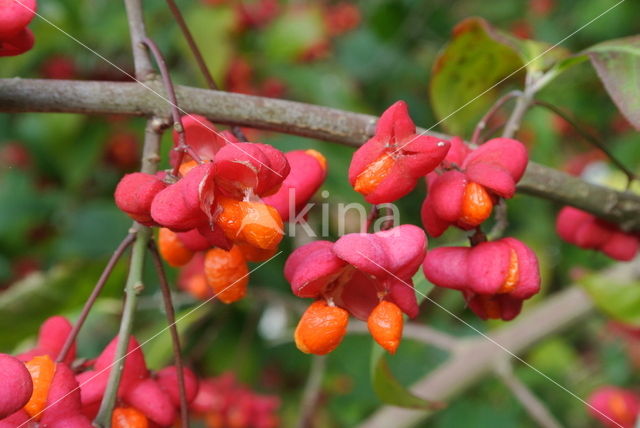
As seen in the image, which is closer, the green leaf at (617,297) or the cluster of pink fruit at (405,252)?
the cluster of pink fruit at (405,252)

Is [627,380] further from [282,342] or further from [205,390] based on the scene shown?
[205,390]

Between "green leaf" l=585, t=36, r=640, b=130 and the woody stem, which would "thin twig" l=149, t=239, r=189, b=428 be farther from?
"green leaf" l=585, t=36, r=640, b=130

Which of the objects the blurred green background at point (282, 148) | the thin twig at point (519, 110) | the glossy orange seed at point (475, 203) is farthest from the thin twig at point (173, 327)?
the blurred green background at point (282, 148)

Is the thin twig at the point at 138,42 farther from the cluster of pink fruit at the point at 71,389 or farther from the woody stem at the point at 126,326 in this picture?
the cluster of pink fruit at the point at 71,389

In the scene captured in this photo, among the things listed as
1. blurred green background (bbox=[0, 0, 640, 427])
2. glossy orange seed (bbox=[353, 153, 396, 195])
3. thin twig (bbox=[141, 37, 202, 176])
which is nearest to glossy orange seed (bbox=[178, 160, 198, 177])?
thin twig (bbox=[141, 37, 202, 176])

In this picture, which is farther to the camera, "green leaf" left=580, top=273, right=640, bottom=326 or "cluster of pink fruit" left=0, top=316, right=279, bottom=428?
"green leaf" left=580, top=273, right=640, bottom=326

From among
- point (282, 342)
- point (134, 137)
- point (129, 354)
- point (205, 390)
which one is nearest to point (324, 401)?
point (282, 342)
